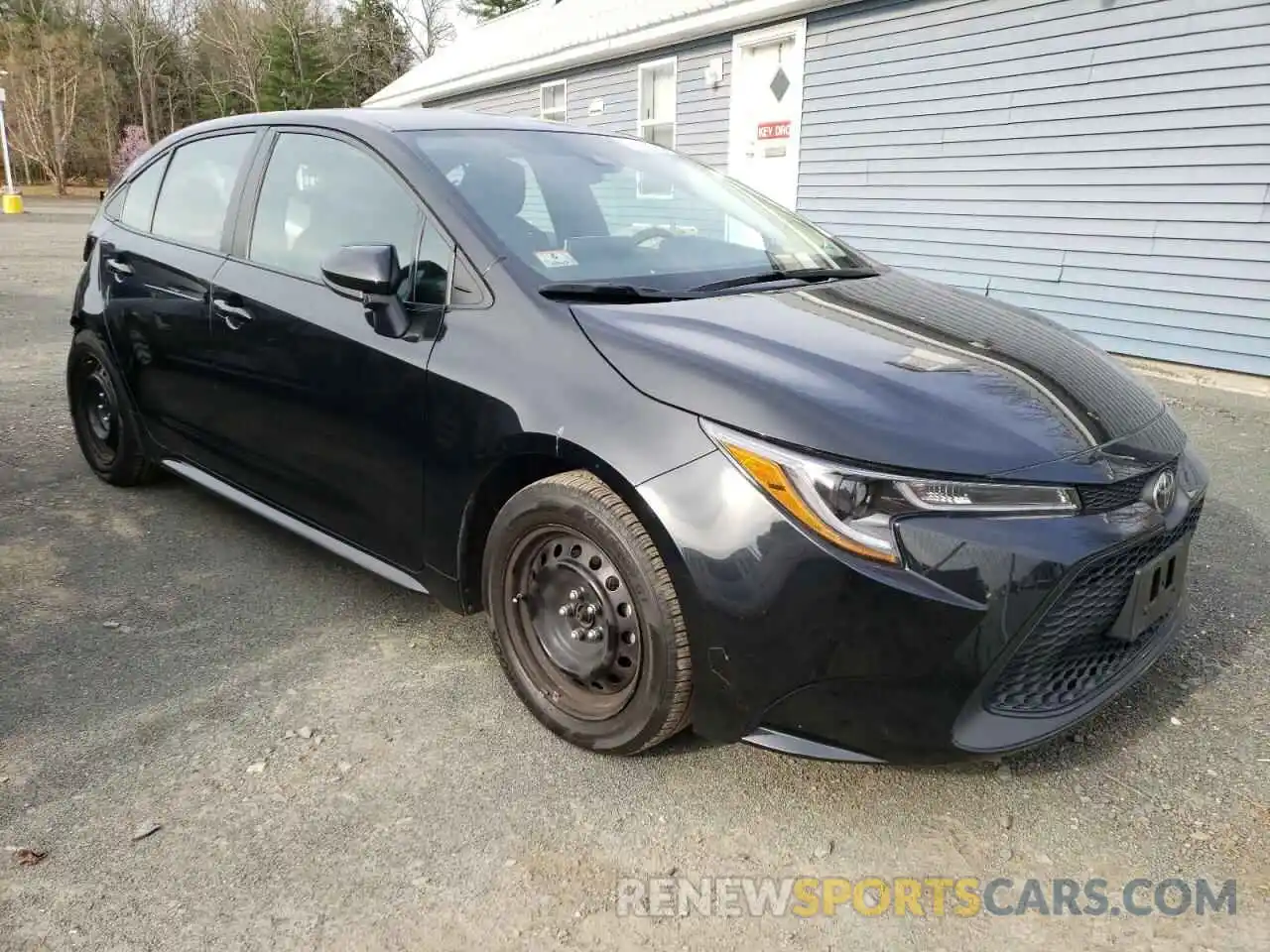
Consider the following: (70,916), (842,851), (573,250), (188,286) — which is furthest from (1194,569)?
(188,286)

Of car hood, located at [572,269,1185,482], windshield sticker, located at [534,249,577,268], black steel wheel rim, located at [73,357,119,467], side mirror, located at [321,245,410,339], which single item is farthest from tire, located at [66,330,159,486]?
car hood, located at [572,269,1185,482]

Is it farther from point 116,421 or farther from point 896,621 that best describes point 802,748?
point 116,421

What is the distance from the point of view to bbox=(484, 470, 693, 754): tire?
214cm

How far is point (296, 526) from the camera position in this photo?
321 cm

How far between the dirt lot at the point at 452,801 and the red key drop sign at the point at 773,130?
8.28 metres

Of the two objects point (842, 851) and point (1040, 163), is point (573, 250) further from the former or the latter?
point (1040, 163)

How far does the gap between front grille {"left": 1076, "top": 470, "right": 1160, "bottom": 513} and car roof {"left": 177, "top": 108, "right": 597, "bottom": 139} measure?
2249mm

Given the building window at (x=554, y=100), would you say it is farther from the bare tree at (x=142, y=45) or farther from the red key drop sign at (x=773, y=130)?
the bare tree at (x=142, y=45)

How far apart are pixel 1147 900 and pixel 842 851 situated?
623mm

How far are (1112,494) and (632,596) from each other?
43.1 inches

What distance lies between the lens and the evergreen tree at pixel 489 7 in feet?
A: 146

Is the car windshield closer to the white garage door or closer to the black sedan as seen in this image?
the black sedan

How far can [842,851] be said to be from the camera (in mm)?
2094

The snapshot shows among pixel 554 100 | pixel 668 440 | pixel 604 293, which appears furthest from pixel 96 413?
pixel 554 100
